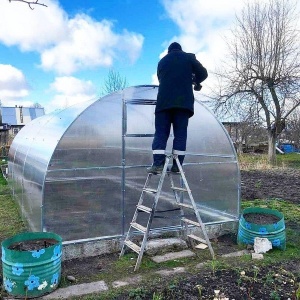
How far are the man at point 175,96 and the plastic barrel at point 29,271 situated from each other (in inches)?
70.8

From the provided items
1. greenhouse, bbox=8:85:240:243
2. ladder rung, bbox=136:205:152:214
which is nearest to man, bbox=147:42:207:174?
ladder rung, bbox=136:205:152:214

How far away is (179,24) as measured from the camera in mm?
7289

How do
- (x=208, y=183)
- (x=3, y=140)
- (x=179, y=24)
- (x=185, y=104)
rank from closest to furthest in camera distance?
(x=185, y=104)
(x=208, y=183)
(x=179, y=24)
(x=3, y=140)

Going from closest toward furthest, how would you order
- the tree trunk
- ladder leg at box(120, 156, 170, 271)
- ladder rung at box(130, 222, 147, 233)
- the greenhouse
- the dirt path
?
1. ladder leg at box(120, 156, 170, 271)
2. ladder rung at box(130, 222, 147, 233)
3. the greenhouse
4. the dirt path
5. the tree trunk

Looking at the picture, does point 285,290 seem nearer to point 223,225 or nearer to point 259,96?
point 223,225

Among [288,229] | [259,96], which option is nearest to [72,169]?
[288,229]

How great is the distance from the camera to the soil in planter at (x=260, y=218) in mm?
5129

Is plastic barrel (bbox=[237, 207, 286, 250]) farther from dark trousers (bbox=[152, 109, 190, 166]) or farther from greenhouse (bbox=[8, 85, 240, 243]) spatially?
dark trousers (bbox=[152, 109, 190, 166])

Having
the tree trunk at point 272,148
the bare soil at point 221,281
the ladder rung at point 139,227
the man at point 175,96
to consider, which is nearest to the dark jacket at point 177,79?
the man at point 175,96

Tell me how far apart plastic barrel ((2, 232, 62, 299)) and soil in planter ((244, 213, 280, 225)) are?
3054mm

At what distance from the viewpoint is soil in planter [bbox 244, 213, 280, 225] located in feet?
16.8

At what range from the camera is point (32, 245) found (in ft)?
13.1

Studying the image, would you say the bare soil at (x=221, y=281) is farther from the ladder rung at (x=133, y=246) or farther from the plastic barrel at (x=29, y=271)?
the plastic barrel at (x=29, y=271)

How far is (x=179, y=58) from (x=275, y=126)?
15.2 meters
